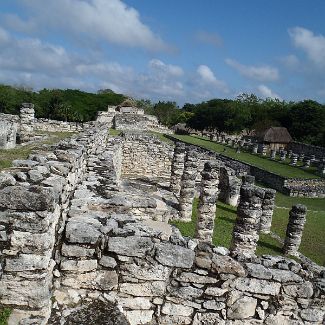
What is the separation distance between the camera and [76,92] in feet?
231

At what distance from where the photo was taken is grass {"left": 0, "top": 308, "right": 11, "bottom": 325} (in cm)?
354

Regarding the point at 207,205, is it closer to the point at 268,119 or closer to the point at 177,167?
the point at 177,167

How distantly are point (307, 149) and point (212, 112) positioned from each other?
2448cm

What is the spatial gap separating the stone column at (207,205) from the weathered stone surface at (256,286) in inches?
297

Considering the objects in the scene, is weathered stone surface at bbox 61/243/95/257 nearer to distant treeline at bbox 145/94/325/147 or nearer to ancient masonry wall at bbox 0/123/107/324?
ancient masonry wall at bbox 0/123/107/324

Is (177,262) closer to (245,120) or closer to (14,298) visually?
(14,298)

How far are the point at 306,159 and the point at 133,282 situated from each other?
3724 centimetres

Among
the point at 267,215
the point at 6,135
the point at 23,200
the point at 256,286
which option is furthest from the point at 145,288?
the point at 6,135

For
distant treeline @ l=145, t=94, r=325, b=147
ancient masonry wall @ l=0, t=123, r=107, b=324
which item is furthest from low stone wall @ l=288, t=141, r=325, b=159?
ancient masonry wall @ l=0, t=123, r=107, b=324

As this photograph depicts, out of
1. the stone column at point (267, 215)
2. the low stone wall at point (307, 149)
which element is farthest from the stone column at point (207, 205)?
the low stone wall at point (307, 149)

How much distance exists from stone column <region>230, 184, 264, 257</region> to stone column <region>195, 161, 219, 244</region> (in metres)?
1.12

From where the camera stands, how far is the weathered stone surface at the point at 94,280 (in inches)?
161

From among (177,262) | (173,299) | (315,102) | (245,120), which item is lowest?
(173,299)

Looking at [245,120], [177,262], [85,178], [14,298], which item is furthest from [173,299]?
[245,120]
